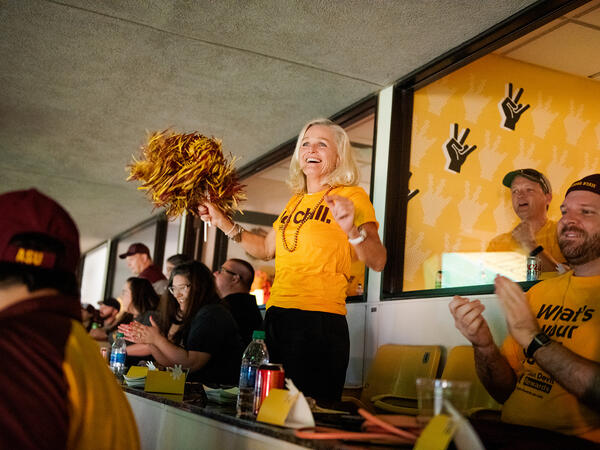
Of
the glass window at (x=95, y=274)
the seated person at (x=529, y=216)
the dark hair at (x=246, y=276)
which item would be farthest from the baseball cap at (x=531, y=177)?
the glass window at (x=95, y=274)

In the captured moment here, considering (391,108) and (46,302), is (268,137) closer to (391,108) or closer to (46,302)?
(391,108)

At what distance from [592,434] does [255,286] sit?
4.37m

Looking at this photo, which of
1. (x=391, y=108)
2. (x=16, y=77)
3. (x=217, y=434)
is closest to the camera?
(x=217, y=434)

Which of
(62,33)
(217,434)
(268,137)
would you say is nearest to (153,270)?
(268,137)

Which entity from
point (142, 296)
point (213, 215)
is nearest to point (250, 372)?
point (213, 215)

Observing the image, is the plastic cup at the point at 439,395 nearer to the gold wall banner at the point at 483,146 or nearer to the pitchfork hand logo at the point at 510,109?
the gold wall banner at the point at 483,146

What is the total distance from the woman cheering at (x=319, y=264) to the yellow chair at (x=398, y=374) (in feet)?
2.40

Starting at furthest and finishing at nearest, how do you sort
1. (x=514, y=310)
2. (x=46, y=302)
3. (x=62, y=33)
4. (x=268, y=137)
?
(x=268, y=137) < (x=62, y=33) < (x=514, y=310) < (x=46, y=302)

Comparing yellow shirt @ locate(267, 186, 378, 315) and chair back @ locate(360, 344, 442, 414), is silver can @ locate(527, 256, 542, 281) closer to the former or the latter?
chair back @ locate(360, 344, 442, 414)

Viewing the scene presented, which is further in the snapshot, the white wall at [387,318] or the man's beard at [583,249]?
the white wall at [387,318]

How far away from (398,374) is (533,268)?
86 cm

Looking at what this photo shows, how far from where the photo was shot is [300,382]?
2.37 m

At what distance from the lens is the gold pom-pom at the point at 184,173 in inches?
104

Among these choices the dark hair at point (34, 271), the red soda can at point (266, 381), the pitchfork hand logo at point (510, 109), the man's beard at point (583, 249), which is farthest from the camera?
the pitchfork hand logo at point (510, 109)
